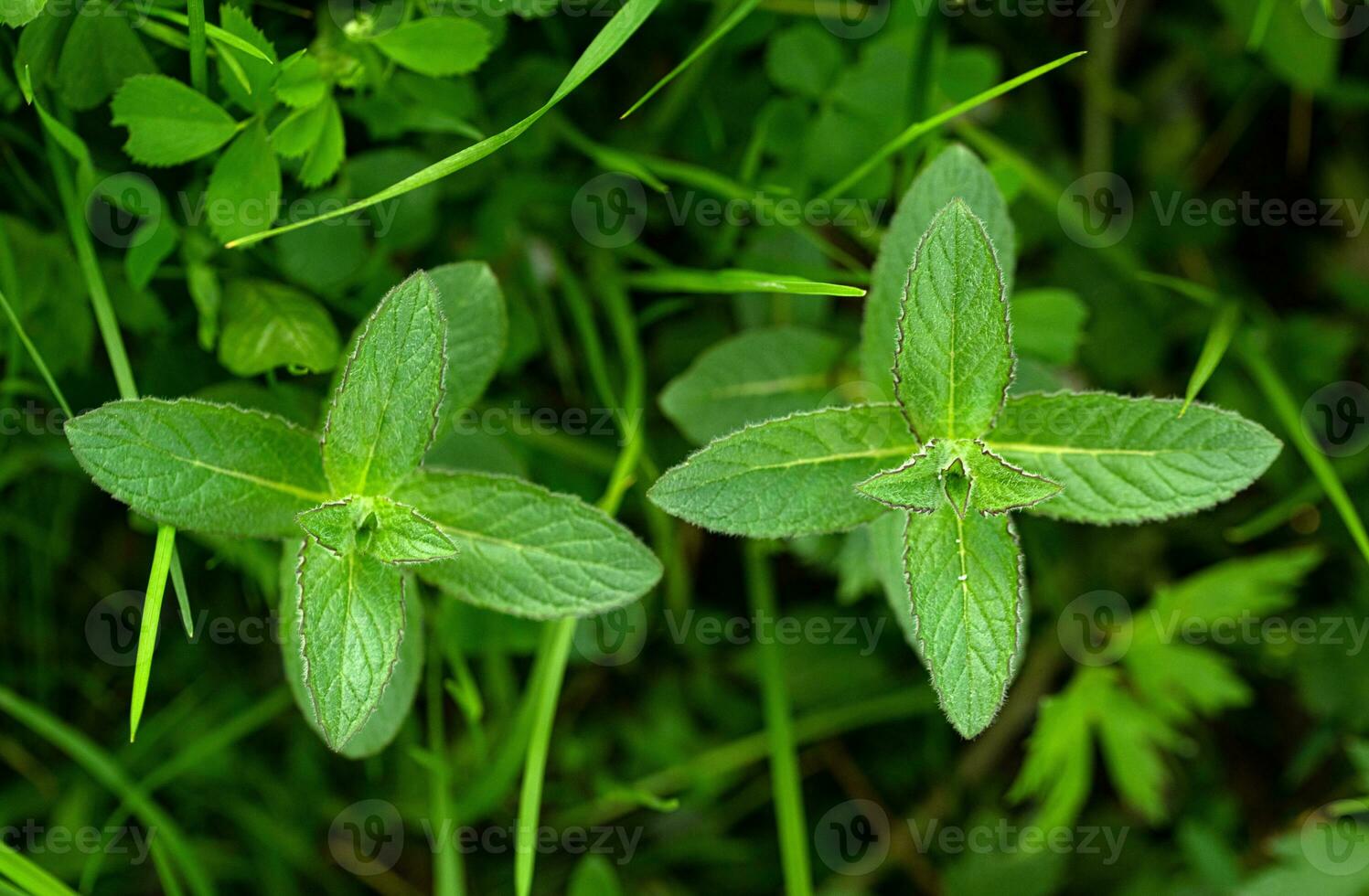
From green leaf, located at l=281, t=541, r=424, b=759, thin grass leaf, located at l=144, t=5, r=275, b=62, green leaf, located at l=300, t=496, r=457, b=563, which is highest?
thin grass leaf, located at l=144, t=5, r=275, b=62

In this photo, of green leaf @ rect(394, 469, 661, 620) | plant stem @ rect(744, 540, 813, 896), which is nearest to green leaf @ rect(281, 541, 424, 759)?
green leaf @ rect(394, 469, 661, 620)

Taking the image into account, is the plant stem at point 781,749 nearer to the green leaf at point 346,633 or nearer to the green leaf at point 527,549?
the green leaf at point 527,549

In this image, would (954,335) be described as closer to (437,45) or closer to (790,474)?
(790,474)

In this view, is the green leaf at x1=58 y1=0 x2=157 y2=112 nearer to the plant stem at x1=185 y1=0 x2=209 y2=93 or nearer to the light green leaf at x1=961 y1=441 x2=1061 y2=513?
the plant stem at x1=185 y1=0 x2=209 y2=93

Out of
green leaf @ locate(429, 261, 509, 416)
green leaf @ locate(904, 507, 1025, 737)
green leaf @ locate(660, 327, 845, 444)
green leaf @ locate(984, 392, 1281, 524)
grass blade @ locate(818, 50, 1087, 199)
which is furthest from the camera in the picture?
green leaf @ locate(660, 327, 845, 444)

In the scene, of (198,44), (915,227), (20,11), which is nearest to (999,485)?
(915,227)

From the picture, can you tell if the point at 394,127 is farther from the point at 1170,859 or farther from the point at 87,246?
the point at 1170,859

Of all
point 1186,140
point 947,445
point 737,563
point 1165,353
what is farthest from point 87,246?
point 1186,140

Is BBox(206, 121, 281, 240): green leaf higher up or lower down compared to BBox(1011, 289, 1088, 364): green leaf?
higher up

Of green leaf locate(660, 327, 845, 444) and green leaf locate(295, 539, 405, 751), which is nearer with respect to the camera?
green leaf locate(295, 539, 405, 751)
